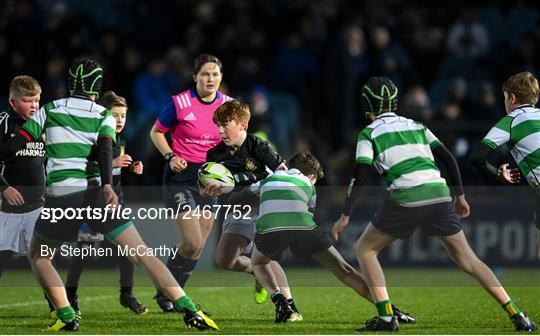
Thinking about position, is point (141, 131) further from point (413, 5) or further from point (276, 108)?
point (413, 5)

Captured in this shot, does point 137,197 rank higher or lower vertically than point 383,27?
lower

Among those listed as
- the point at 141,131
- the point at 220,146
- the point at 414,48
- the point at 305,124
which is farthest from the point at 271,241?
the point at 414,48

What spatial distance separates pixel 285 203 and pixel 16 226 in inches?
90.1

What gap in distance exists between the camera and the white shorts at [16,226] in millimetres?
9664

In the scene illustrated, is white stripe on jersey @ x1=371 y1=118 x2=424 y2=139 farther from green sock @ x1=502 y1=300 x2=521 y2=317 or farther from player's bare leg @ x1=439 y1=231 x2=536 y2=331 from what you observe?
green sock @ x1=502 y1=300 x2=521 y2=317

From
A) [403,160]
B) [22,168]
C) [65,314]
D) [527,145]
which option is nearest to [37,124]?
[22,168]

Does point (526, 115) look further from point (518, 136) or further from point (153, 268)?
point (153, 268)

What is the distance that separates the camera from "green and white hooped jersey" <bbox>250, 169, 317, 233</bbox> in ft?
30.2

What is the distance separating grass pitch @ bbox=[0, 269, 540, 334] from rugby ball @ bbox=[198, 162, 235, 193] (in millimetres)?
1133

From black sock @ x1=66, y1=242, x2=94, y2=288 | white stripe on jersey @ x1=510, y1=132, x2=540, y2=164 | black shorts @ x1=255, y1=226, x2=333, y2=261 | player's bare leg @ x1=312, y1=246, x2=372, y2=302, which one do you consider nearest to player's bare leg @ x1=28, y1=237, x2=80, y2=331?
black sock @ x1=66, y1=242, x2=94, y2=288

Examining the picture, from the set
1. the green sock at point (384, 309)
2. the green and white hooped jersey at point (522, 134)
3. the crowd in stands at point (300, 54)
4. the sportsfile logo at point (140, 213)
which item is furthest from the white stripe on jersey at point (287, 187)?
the crowd in stands at point (300, 54)

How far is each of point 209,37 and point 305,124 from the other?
7.20ft

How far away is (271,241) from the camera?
9328mm

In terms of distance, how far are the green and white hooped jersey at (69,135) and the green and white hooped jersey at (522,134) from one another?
2.95 m
